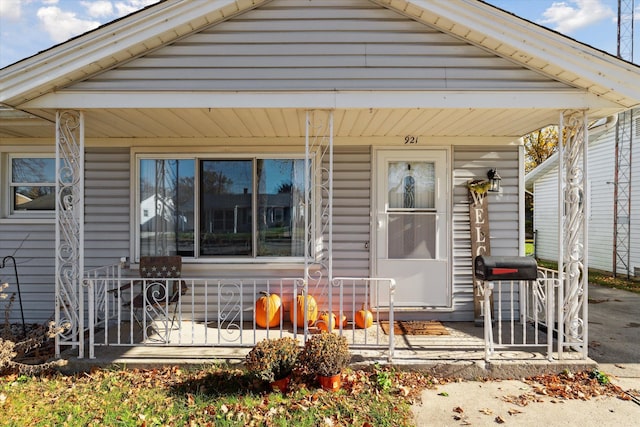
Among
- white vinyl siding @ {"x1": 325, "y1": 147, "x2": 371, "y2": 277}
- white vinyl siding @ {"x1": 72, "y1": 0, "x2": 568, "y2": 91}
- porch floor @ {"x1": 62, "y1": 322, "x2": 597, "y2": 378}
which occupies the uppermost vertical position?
white vinyl siding @ {"x1": 72, "y1": 0, "x2": 568, "y2": 91}

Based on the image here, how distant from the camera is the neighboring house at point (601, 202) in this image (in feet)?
34.3

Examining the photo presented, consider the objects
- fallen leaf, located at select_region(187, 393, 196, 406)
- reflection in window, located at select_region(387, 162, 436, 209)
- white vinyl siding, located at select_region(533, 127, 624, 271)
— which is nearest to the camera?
fallen leaf, located at select_region(187, 393, 196, 406)

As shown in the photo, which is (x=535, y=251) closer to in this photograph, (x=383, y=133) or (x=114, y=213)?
(x=383, y=133)

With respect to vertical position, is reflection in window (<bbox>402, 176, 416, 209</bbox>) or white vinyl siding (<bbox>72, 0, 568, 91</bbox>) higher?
white vinyl siding (<bbox>72, 0, 568, 91</bbox>)

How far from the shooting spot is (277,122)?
4.49 m

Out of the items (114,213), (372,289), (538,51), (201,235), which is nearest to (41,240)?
(114,213)

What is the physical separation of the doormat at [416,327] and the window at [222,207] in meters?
1.63

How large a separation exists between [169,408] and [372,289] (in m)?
2.97

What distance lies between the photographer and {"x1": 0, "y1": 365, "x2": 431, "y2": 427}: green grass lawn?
9.88ft

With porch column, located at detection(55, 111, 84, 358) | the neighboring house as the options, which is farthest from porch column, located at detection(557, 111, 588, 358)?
the neighboring house

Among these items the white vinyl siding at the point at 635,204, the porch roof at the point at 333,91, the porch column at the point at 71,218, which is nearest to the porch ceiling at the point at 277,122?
the porch roof at the point at 333,91

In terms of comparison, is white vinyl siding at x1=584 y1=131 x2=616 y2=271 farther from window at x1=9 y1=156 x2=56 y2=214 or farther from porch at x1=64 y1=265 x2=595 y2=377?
window at x1=9 y1=156 x2=56 y2=214

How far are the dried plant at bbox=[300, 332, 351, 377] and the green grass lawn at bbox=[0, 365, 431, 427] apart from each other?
0.21 meters

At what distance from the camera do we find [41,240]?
17.8 feet
